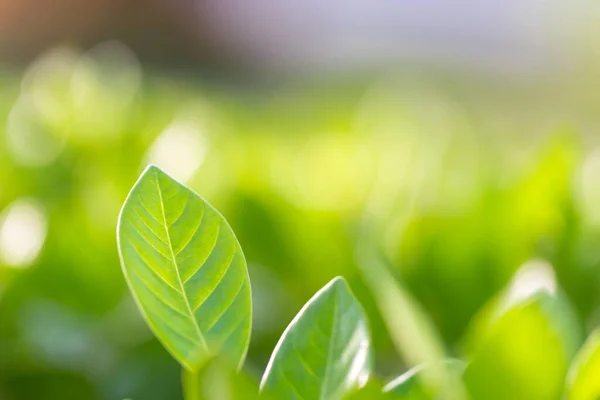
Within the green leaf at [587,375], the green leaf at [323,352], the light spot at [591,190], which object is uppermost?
the green leaf at [323,352]

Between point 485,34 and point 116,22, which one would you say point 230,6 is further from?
point 485,34

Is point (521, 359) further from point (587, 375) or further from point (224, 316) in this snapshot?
point (224, 316)

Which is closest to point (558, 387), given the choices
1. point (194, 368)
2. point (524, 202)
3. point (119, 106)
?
point (194, 368)

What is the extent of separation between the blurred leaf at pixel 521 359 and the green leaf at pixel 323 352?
63 mm

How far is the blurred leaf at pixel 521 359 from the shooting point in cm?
39

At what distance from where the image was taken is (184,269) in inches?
14.0

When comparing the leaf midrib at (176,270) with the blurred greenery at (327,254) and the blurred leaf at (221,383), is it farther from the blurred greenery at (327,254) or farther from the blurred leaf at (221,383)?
the blurred greenery at (327,254)

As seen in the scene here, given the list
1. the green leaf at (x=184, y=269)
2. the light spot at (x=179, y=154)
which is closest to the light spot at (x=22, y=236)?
the light spot at (x=179, y=154)

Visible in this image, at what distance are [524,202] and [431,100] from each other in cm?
132

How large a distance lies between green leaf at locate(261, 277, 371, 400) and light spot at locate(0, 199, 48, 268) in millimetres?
373

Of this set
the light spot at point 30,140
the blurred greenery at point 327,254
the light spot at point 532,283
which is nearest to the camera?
the light spot at point 532,283

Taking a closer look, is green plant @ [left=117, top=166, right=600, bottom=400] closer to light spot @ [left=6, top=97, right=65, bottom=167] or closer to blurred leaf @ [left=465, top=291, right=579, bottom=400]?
blurred leaf @ [left=465, top=291, right=579, bottom=400]

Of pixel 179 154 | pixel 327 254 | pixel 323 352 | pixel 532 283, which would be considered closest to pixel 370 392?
pixel 323 352

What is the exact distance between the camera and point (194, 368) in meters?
0.36
